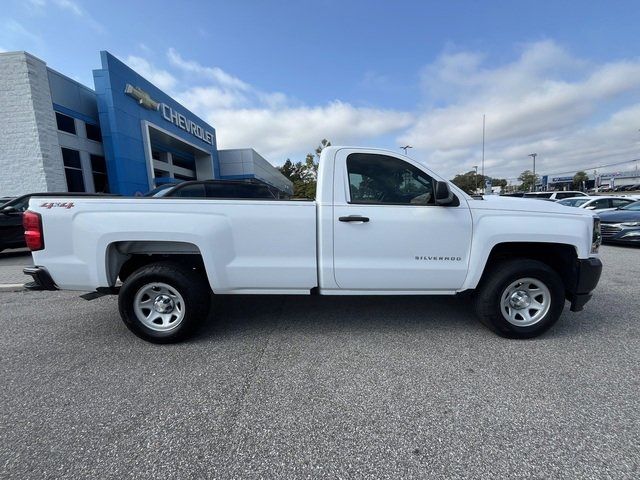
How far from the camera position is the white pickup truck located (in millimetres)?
3018

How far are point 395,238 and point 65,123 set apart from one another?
17556 millimetres

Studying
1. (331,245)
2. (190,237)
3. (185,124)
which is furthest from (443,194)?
(185,124)

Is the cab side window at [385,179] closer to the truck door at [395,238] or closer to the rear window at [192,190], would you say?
the truck door at [395,238]

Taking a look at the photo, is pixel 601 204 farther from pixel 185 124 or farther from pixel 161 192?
pixel 185 124

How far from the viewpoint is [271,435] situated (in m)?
1.99

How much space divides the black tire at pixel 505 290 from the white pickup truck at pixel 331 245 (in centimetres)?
1

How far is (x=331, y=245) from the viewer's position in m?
3.13

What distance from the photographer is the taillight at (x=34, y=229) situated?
3002 millimetres

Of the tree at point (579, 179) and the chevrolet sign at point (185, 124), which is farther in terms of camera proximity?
the tree at point (579, 179)

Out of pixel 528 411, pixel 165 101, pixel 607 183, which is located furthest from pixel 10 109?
pixel 607 183

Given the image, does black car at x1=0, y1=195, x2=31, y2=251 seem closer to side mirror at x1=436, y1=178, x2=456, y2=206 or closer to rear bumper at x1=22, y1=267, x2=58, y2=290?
rear bumper at x1=22, y1=267, x2=58, y2=290

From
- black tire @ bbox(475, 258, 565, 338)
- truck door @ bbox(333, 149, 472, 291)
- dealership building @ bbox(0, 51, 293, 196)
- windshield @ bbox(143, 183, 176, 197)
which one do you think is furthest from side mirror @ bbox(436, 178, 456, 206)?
dealership building @ bbox(0, 51, 293, 196)

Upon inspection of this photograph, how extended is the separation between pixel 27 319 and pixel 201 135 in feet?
79.5

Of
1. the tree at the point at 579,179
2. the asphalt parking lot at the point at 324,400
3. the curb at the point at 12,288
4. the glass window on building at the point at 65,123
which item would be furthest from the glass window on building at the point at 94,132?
the tree at the point at 579,179
